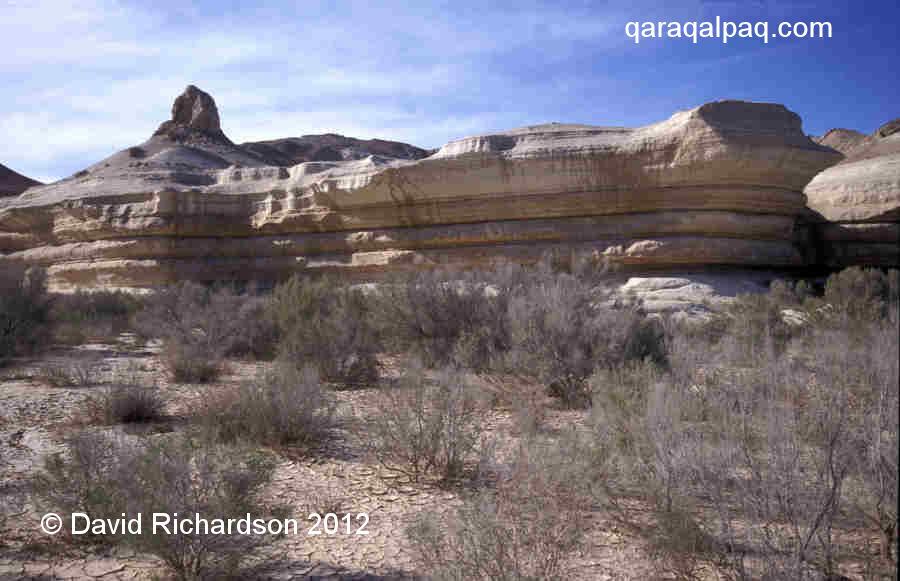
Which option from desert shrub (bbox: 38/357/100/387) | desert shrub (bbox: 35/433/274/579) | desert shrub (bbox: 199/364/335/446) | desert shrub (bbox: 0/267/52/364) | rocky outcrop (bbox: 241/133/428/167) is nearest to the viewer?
desert shrub (bbox: 35/433/274/579)

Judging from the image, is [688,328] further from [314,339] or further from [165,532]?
[165,532]

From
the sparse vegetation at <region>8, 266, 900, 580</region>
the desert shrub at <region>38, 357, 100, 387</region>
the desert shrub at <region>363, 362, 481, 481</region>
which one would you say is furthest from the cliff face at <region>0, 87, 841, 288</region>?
the desert shrub at <region>363, 362, 481, 481</region>

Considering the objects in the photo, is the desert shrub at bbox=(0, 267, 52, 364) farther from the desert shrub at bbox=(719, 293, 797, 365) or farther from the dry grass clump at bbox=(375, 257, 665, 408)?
the desert shrub at bbox=(719, 293, 797, 365)

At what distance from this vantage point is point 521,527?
9.32ft

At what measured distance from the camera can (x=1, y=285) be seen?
35.0 feet

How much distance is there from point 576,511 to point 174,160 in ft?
88.2

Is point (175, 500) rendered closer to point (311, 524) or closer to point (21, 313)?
point (311, 524)

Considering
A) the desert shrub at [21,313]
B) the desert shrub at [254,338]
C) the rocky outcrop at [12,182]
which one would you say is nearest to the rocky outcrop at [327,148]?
the rocky outcrop at [12,182]

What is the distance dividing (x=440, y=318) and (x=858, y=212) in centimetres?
1312

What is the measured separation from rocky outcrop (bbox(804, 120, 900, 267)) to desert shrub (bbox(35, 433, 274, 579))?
48.7ft

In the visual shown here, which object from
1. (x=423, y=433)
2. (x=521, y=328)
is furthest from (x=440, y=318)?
(x=423, y=433)

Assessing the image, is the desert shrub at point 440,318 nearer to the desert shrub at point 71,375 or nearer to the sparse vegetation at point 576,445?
the sparse vegetation at point 576,445

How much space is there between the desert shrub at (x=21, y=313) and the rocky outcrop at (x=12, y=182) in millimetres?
37209

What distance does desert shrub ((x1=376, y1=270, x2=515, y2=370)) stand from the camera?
25.4 feet
